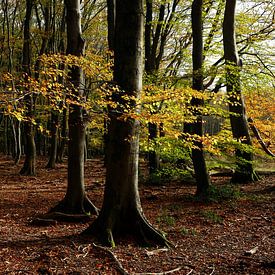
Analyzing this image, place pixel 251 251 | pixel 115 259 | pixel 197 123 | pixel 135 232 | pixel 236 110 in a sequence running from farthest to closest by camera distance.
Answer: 1. pixel 236 110
2. pixel 197 123
3. pixel 135 232
4. pixel 251 251
5. pixel 115 259

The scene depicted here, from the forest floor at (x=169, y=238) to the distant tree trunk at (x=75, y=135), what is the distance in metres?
0.78

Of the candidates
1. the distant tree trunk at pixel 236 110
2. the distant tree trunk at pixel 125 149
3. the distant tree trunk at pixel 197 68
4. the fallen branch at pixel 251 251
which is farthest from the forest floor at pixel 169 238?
the distant tree trunk at pixel 236 110

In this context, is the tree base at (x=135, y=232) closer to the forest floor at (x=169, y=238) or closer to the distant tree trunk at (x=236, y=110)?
the forest floor at (x=169, y=238)

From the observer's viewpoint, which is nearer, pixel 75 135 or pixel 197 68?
pixel 75 135

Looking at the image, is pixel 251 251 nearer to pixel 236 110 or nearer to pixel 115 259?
pixel 115 259

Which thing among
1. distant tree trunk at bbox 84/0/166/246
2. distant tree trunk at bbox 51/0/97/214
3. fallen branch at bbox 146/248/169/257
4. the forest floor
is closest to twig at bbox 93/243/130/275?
the forest floor

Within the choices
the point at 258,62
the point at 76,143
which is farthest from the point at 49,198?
the point at 258,62

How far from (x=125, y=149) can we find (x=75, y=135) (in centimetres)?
313

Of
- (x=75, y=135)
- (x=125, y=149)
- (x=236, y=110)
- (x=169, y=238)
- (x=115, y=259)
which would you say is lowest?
(x=169, y=238)

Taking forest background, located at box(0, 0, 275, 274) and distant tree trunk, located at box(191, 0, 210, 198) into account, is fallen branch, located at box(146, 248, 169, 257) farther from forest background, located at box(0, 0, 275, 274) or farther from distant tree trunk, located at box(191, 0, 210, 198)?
distant tree trunk, located at box(191, 0, 210, 198)

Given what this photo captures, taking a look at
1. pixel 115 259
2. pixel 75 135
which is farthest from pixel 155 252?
pixel 75 135

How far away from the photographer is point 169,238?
21.8 ft

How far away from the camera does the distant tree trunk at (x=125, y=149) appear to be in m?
5.79

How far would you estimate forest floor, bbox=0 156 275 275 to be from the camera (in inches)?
195
